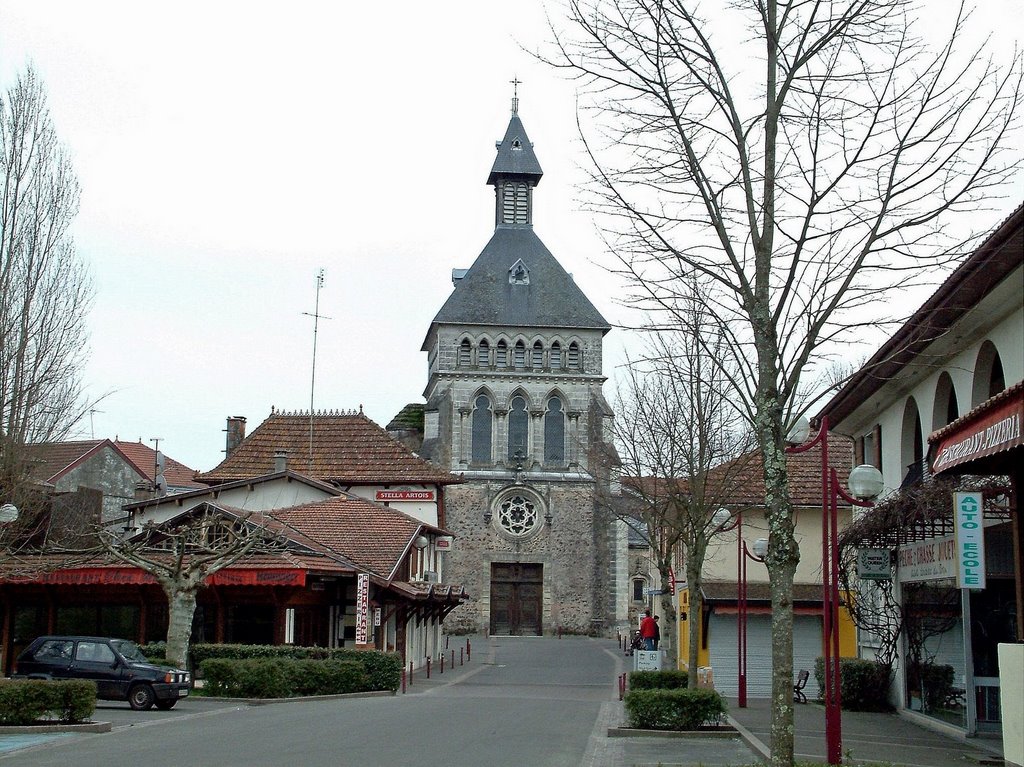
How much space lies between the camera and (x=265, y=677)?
80.8ft

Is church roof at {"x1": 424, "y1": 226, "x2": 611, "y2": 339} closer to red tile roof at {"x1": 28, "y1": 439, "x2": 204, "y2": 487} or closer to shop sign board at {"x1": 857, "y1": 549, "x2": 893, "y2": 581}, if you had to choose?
red tile roof at {"x1": 28, "y1": 439, "x2": 204, "y2": 487}

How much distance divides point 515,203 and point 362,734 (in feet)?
187

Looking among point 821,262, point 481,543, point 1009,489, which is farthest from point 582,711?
point 481,543

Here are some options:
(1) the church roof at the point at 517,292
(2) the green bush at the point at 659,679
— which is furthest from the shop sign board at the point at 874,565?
(1) the church roof at the point at 517,292

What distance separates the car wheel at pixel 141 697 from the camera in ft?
73.2

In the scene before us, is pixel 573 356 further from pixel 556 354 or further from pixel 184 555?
pixel 184 555

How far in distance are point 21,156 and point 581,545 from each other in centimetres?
4342

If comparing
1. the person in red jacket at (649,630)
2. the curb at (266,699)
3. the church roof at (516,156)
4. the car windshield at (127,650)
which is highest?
the church roof at (516,156)

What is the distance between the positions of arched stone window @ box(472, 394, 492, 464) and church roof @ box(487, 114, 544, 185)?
1385 cm

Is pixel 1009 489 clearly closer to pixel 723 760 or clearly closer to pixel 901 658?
pixel 723 760

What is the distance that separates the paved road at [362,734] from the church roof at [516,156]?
45451mm

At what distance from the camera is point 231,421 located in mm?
62594

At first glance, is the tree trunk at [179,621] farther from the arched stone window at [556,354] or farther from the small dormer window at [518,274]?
the small dormer window at [518,274]

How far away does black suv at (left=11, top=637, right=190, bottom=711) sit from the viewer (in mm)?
22344
